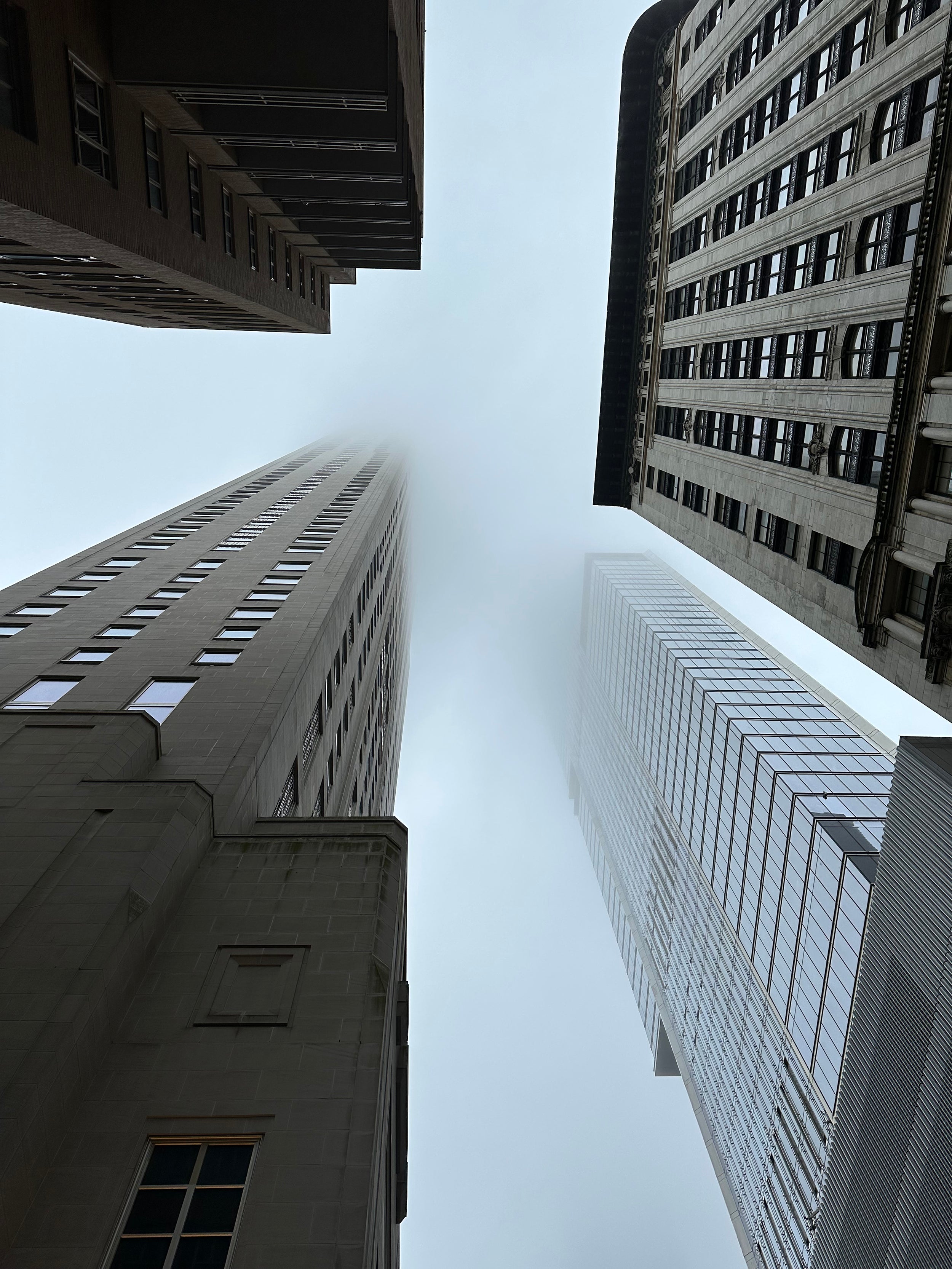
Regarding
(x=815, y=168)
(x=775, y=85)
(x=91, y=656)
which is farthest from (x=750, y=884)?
(x=775, y=85)

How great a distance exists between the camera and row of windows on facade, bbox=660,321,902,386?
2608 cm

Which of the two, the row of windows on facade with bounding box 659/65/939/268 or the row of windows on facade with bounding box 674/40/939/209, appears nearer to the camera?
the row of windows on facade with bounding box 674/40/939/209

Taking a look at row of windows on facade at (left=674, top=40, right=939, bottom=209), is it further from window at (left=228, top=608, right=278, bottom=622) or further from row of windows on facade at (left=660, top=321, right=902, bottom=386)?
window at (left=228, top=608, right=278, bottom=622)

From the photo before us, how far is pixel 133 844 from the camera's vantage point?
61.5 ft

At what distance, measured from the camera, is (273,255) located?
1638 inches

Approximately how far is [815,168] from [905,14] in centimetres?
592

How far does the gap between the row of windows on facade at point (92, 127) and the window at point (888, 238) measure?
2592 centimetres

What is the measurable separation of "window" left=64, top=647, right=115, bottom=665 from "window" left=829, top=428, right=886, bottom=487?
3279 cm

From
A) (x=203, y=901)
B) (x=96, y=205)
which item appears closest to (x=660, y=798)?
(x=203, y=901)

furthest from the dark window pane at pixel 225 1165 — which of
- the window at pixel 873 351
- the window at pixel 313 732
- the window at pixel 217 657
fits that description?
the window at pixel 873 351

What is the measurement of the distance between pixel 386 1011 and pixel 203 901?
625 centimetres

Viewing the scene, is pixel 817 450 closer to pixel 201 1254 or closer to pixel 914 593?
pixel 914 593

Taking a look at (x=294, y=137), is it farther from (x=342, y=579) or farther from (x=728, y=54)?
(x=728, y=54)

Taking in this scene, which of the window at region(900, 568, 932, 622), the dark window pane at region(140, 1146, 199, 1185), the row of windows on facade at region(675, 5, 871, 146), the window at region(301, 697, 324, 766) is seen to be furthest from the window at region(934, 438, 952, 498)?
the dark window pane at region(140, 1146, 199, 1185)
